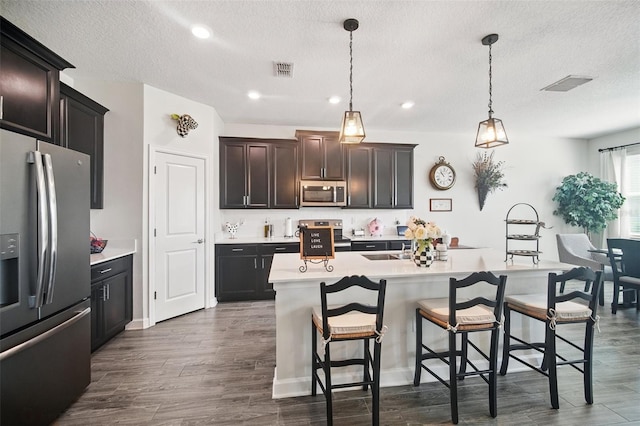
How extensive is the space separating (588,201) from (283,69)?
5.90 m

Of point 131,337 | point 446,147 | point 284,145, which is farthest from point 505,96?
point 131,337

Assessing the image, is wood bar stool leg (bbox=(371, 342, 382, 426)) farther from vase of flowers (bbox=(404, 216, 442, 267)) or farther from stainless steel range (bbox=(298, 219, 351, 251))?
stainless steel range (bbox=(298, 219, 351, 251))

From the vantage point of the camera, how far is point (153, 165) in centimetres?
353

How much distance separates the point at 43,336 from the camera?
176 cm

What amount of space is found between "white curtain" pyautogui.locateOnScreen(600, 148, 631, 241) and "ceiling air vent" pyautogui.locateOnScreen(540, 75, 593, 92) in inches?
125

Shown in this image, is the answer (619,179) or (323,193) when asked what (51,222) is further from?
(619,179)

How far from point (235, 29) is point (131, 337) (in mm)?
3294

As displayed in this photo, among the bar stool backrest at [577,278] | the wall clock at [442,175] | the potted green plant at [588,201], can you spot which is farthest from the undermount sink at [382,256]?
the potted green plant at [588,201]

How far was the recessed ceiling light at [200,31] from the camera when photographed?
239 cm

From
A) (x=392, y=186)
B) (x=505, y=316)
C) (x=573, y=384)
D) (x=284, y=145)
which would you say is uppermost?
(x=284, y=145)

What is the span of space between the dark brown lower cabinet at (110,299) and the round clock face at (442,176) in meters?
5.02

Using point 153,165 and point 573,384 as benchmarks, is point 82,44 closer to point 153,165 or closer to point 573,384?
point 153,165

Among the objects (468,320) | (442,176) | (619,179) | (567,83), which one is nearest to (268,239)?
(468,320)

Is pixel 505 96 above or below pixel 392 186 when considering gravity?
above
